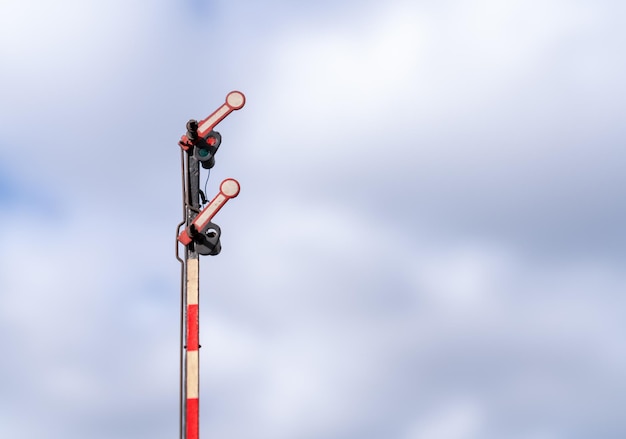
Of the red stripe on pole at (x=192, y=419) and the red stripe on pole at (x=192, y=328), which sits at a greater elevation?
the red stripe on pole at (x=192, y=328)

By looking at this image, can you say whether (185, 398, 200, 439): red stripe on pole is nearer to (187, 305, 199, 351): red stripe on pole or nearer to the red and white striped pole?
the red and white striped pole

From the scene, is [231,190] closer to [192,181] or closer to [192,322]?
[192,181]

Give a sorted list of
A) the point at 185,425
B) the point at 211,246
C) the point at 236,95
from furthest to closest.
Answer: the point at 236,95 < the point at 211,246 < the point at 185,425

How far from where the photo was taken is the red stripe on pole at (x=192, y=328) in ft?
30.7

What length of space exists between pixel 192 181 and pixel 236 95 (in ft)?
3.98

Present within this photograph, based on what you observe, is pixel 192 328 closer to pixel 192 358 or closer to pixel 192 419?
pixel 192 358

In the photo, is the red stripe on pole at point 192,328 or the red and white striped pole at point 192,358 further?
the red stripe on pole at point 192,328

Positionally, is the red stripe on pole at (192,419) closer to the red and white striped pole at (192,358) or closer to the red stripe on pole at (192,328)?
the red and white striped pole at (192,358)

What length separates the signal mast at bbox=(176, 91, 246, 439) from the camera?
9211 mm

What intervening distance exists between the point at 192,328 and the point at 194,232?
1.07 metres

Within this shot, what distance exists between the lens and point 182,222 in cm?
1000

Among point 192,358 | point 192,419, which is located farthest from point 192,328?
point 192,419

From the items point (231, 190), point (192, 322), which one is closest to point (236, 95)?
point (231, 190)

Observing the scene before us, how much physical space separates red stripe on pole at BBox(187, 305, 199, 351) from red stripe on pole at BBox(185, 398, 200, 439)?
1.84 feet
